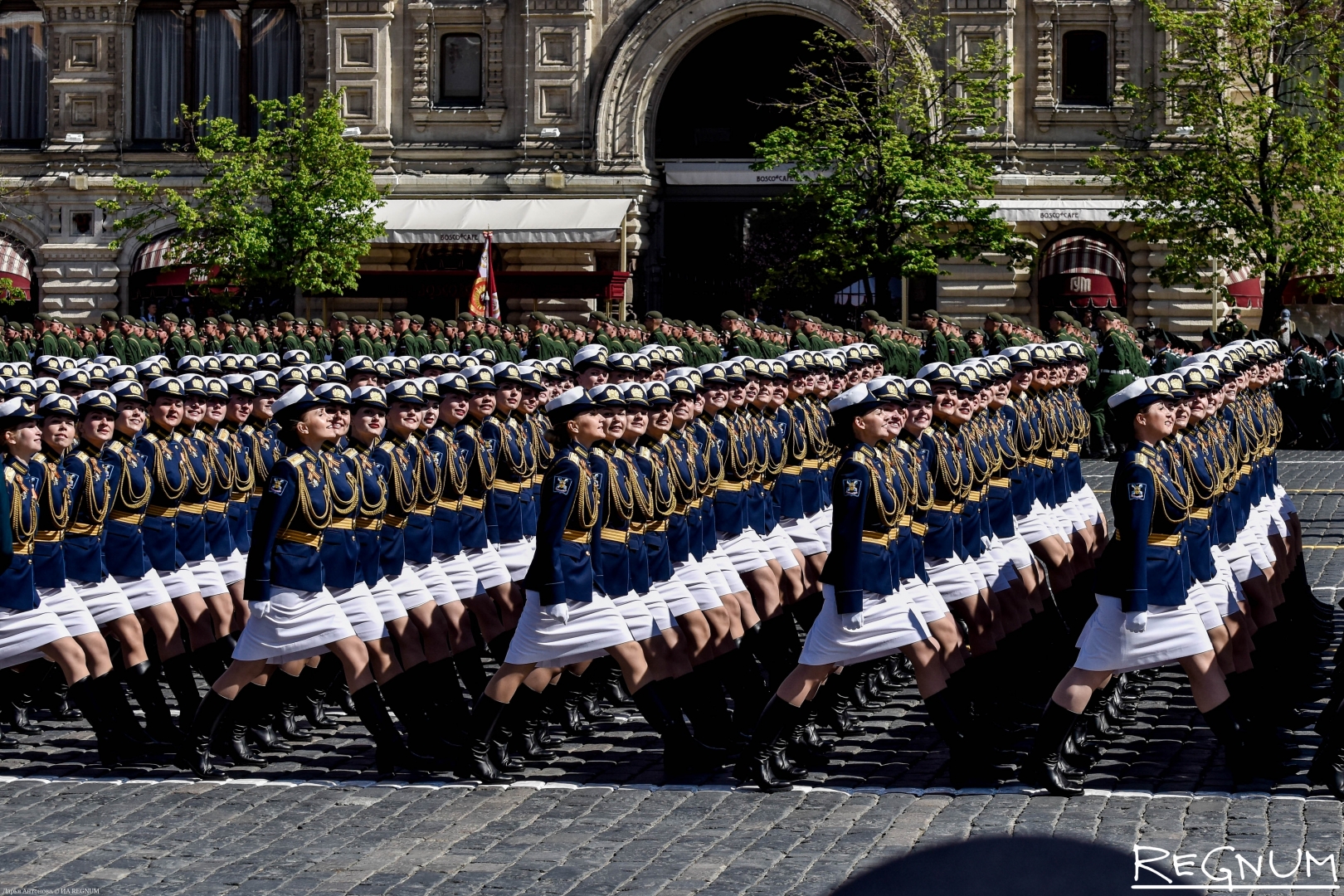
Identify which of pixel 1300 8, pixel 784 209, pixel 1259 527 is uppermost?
pixel 1300 8

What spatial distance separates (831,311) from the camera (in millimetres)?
38375

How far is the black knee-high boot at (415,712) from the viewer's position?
31.8 feet

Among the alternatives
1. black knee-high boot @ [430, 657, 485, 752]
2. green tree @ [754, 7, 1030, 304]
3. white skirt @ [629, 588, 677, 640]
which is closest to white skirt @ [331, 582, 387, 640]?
black knee-high boot @ [430, 657, 485, 752]

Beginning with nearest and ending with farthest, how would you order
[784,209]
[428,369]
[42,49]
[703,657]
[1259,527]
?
[703,657] < [1259,527] < [428,369] < [784,209] < [42,49]

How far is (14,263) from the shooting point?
131 feet

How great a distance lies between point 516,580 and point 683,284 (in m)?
28.8

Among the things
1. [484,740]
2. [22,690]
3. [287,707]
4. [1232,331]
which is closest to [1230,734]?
[484,740]

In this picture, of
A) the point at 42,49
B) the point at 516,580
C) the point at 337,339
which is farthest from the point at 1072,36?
the point at 516,580

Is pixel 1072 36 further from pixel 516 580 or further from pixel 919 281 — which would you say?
pixel 516 580

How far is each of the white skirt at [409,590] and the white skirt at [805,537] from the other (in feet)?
8.91

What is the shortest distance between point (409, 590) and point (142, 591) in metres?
1.42

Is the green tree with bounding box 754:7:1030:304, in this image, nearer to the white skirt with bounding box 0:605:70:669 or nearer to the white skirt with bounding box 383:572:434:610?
the white skirt with bounding box 383:572:434:610

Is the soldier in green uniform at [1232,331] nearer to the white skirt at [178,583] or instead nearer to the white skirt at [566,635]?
the white skirt at [178,583]

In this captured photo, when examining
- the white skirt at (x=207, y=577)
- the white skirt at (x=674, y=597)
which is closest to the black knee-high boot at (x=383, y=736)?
the white skirt at (x=674, y=597)
